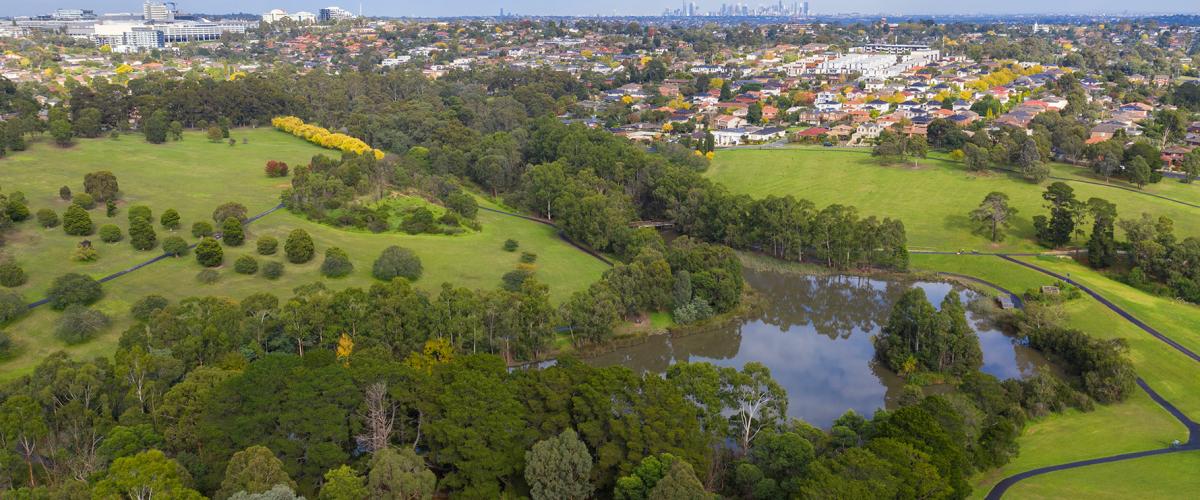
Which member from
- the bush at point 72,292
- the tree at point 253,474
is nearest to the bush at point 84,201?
the bush at point 72,292

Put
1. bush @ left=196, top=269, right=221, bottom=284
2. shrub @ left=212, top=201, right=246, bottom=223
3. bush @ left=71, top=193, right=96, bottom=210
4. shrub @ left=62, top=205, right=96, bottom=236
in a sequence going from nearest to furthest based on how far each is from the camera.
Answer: bush @ left=196, top=269, right=221, bottom=284 → shrub @ left=62, top=205, right=96, bottom=236 → bush @ left=71, top=193, right=96, bottom=210 → shrub @ left=212, top=201, right=246, bottom=223

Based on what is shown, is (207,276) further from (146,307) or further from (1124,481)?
(1124,481)

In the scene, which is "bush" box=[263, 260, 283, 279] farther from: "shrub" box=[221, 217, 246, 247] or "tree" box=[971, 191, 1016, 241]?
"tree" box=[971, 191, 1016, 241]

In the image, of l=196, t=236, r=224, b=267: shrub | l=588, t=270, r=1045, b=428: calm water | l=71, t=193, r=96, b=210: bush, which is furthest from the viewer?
l=71, t=193, r=96, b=210: bush

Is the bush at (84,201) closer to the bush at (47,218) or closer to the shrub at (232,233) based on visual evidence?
the bush at (47,218)

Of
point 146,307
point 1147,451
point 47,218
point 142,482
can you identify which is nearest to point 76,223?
point 47,218

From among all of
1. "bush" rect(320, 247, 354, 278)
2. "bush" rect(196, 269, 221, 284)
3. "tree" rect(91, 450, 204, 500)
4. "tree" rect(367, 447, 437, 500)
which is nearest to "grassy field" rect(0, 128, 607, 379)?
"bush" rect(196, 269, 221, 284)
